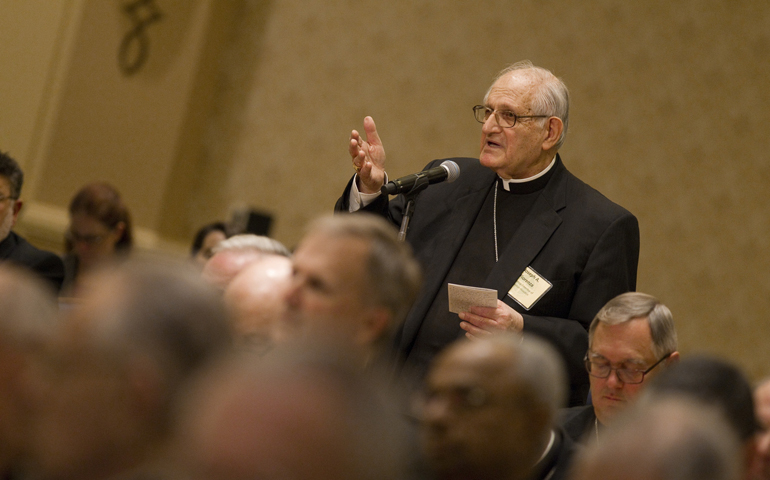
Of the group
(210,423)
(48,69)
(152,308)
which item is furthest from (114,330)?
(48,69)

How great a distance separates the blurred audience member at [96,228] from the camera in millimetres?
3961

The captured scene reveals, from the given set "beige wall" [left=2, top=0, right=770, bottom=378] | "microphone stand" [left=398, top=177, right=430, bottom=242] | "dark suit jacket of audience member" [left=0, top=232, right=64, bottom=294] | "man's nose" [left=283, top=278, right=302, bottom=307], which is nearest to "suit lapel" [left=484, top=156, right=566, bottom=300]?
"microphone stand" [left=398, top=177, right=430, bottom=242]

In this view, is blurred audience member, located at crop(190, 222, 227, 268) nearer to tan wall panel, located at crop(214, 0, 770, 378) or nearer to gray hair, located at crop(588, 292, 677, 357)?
tan wall panel, located at crop(214, 0, 770, 378)

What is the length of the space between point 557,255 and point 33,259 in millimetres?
1934

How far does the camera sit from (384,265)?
1.60 m

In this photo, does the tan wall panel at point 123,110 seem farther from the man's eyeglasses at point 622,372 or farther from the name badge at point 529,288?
the man's eyeglasses at point 622,372

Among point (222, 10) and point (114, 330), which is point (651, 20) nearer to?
point (222, 10)

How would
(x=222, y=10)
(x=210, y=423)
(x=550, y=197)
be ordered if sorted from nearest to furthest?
1. (x=210, y=423)
2. (x=550, y=197)
3. (x=222, y=10)

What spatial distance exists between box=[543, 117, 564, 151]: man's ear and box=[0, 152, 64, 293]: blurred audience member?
1.86 metres

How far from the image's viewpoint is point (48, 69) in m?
4.79

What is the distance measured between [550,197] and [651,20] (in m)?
3.40

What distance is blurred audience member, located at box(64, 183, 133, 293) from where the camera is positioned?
156 inches

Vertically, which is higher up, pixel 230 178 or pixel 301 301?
pixel 301 301

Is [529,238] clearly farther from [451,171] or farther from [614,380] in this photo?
[614,380]
